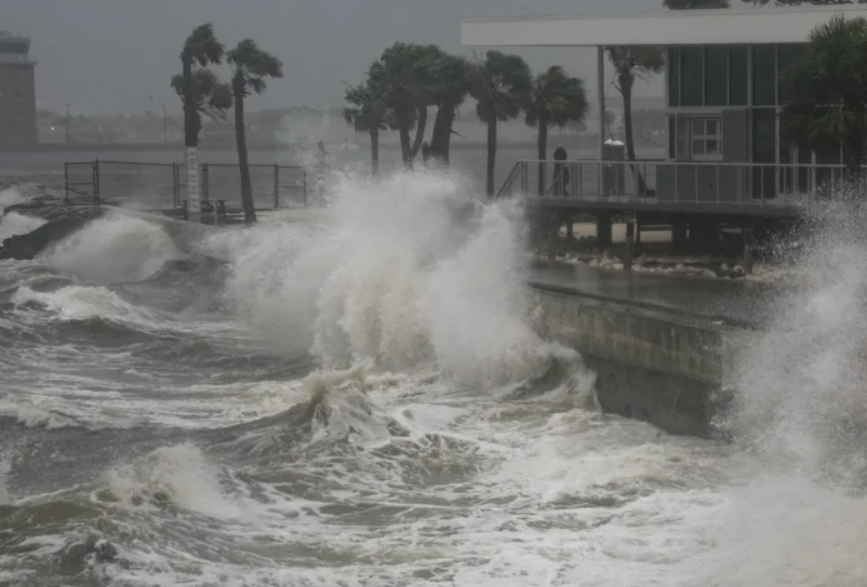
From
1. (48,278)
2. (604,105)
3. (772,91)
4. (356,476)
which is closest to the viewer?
(356,476)

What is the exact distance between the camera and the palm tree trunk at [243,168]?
1596 inches

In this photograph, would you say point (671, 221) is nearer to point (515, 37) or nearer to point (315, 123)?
point (515, 37)

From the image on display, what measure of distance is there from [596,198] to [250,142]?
151 metres

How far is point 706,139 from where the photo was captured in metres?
24.1

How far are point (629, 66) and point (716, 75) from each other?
33.5ft

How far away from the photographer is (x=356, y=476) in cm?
1370

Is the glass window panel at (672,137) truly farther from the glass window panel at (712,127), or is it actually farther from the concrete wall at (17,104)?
the concrete wall at (17,104)

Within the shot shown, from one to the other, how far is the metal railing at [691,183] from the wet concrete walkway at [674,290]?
6.20 ft

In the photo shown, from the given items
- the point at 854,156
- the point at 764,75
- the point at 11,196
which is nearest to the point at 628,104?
the point at 764,75

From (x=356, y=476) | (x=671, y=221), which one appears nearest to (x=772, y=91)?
(x=671, y=221)

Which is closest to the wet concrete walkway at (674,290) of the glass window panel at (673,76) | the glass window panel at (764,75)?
the glass window panel at (673,76)

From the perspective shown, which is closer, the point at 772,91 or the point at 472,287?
the point at 472,287

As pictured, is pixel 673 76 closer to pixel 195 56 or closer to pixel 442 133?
pixel 442 133

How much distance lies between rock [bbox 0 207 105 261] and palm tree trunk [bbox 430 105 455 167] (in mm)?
9720
